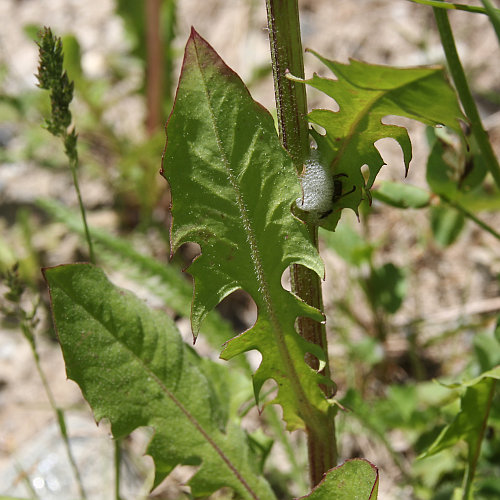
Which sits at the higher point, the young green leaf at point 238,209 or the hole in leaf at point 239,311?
the hole in leaf at point 239,311

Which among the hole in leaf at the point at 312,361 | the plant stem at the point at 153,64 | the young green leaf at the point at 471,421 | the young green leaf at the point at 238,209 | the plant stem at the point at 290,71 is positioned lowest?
the young green leaf at the point at 471,421

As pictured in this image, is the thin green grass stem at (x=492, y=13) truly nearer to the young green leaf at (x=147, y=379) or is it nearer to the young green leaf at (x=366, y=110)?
the young green leaf at (x=366, y=110)

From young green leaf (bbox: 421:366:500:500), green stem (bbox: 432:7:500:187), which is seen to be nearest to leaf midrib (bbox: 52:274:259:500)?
young green leaf (bbox: 421:366:500:500)

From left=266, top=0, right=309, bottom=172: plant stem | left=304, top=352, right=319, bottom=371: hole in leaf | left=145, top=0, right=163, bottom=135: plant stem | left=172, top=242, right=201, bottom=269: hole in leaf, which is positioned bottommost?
left=304, top=352, right=319, bottom=371: hole in leaf

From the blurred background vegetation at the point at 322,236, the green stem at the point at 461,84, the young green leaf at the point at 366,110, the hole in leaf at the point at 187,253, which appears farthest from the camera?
the hole in leaf at the point at 187,253

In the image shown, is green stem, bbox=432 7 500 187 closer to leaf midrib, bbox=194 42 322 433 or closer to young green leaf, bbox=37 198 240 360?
leaf midrib, bbox=194 42 322 433

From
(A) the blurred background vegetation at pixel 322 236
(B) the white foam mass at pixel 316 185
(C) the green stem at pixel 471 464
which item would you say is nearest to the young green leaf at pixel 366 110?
(B) the white foam mass at pixel 316 185

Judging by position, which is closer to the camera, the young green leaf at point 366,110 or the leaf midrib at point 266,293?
the young green leaf at point 366,110
